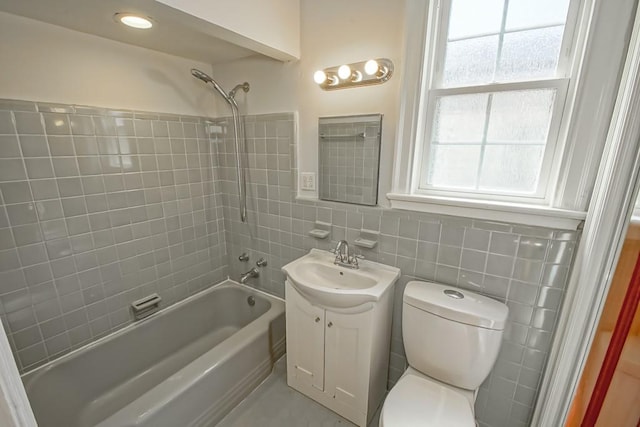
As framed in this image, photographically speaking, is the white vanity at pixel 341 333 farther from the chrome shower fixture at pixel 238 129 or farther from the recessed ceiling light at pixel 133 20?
the recessed ceiling light at pixel 133 20

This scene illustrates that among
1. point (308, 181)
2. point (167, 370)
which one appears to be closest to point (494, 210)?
point (308, 181)

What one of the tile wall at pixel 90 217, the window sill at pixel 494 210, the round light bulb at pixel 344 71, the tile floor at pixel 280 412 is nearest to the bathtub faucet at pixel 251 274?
the tile wall at pixel 90 217

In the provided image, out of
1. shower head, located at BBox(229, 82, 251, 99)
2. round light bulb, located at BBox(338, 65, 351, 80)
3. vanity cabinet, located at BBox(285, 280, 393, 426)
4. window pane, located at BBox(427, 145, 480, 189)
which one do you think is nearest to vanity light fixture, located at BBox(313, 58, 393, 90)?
round light bulb, located at BBox(338, 65, 351, 80)

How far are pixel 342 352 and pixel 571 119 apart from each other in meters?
1.46

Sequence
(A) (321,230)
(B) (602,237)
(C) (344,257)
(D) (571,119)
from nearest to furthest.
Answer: (B) (602,237) → (D) (571,119) → (C) (344,257) → (A) (321,230)

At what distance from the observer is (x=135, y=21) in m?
1.32

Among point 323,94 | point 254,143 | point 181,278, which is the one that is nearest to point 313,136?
point 323,94

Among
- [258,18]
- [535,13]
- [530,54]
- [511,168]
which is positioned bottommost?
[511,168]

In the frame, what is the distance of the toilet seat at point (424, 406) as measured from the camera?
1069 millimetres

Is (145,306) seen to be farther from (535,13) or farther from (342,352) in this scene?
(535,13)

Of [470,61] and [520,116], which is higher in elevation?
[470,61]

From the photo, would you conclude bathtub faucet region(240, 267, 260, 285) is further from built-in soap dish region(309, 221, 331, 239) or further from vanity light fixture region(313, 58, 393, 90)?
vanity light fixture region(313, 58, 393, 90)

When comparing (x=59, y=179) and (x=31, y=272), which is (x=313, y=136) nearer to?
(x=59, y=179)

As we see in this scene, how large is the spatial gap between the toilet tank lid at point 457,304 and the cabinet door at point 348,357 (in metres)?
0.25
